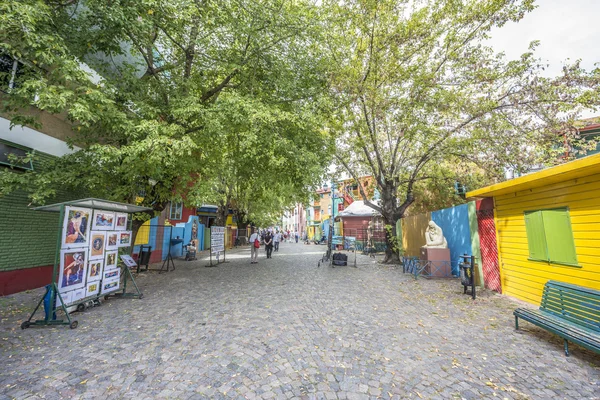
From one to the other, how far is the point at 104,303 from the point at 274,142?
6.29 meters

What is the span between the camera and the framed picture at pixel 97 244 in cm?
588

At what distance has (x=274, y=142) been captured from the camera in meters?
7.82

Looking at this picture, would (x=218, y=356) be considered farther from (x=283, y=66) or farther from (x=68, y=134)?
(x=68, y=134)

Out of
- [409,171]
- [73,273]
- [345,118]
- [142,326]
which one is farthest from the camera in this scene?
[409,171]

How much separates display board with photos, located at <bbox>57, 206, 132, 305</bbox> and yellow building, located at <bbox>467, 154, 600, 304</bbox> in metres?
10.1

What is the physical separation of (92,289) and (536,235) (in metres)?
11.0

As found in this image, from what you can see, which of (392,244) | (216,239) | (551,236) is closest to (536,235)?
(551,236)

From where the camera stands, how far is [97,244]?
6051 millimetres

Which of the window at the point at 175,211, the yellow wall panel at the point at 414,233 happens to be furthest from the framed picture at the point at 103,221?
the window at the point at 175,211

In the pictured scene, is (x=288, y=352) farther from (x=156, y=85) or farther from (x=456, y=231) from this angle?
(x=456, y=231)

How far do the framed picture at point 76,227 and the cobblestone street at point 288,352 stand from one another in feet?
5.26

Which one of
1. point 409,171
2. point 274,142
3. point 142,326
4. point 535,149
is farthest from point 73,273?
point 409,171

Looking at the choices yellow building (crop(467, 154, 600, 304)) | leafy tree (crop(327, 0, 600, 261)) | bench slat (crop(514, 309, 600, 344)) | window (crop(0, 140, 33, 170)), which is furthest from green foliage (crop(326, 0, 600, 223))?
window (crop(0, 140, 33, 170))

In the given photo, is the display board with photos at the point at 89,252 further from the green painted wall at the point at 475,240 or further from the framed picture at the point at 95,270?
the green painted wall at the point at 475,240
